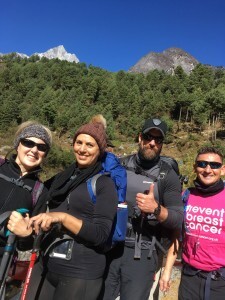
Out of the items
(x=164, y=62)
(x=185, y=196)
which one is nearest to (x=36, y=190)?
(x=185, y=196)

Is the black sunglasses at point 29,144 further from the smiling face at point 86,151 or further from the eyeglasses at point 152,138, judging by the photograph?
the eyeglasses at point 152,138

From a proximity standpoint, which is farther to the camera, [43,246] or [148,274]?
[148,274]

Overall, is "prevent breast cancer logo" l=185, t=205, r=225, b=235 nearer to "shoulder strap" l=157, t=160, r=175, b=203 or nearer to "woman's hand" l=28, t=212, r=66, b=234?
"shoulder strap" l=157, t=160, r=175, b=203

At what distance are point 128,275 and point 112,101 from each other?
60.8 metres

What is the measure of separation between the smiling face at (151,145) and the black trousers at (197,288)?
1080 millimetres

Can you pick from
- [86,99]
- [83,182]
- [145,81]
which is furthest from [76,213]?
[145,81]

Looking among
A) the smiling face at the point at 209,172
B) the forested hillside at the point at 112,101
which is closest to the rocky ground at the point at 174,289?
the smiling face at the point at 209,172

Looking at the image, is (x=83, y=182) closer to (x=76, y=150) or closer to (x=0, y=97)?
(x=76, y=150)

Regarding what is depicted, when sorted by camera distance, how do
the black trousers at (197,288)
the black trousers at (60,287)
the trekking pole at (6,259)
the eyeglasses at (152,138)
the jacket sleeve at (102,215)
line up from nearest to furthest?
the trekking pole at (6,259) → the jacket sleeve at (102,215) → the black trousers at (60,287) → the black trousers at (197,288) → the eyeglasses at (152,138)

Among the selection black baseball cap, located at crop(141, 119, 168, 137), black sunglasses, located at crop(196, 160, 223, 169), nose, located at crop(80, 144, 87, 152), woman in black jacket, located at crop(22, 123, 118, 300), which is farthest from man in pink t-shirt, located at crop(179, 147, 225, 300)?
nose, located at crop(80, 144, 87, 152)

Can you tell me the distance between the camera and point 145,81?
72312 millimetres

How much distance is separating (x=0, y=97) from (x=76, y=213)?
2659 inches

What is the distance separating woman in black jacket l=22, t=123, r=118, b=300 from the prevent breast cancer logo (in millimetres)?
910

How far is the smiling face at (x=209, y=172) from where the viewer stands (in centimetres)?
273
